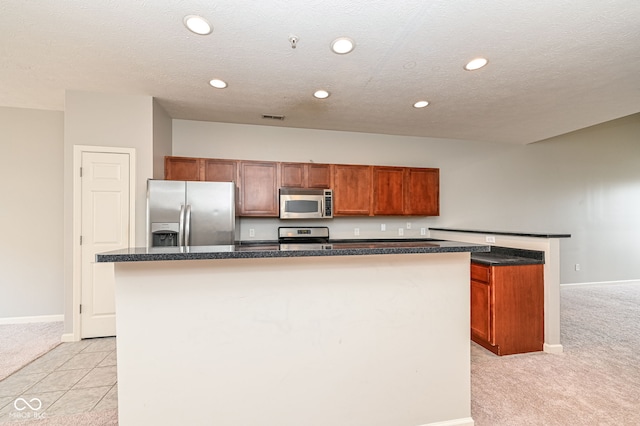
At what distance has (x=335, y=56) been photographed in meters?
2.44

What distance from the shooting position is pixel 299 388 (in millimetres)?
1598

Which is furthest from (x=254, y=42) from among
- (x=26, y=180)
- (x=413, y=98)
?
(x=26, y=180)

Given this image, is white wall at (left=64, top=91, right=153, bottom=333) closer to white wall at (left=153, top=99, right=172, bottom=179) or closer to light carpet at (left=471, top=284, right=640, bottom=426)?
white wall at (left=153, top=99, right=172, bottom=179)

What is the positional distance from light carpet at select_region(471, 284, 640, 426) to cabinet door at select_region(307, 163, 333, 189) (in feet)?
8.86

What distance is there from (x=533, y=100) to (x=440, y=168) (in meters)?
1.76

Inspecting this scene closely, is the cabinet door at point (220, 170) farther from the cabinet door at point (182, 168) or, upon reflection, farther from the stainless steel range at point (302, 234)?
the stainless steel range at point (302, 234)

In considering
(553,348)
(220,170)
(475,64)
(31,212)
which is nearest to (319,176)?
(220,170)

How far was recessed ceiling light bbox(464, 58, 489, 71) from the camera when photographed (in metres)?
2.47

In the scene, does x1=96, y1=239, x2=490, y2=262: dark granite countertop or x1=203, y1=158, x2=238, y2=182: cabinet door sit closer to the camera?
x1=96, y1=239, x2=490, y2=262: dark granite countertop

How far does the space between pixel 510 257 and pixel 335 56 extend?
2.78m

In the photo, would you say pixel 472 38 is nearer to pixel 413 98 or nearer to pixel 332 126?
pixel 413 98

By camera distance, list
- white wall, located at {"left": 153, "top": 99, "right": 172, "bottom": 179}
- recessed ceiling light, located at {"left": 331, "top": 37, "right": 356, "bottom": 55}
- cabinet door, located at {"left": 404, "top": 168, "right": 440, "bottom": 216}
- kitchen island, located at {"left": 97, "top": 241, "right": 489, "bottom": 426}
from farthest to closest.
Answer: cabinet door, located at {"left": 404, "top": 168, "right": 440, "bottom": 216}
white wall, located at {"left": 153, "top": 99, "right": 172, "bottom": 179}
recessed ceiling light, located at {"left": 331, "top": 37, "right": 356, "bottom": 55}
kitchen island, located at {"left": 97, "top": 241, "right": 489, "bottom": 426}

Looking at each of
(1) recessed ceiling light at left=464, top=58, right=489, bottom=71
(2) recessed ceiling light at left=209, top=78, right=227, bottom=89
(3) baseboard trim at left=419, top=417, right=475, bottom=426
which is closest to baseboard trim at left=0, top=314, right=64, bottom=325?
(2) recessed ceiling light at left=209, top=78, right=227, bottom=89

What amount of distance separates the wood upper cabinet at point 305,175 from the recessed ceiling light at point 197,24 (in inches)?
82.9
